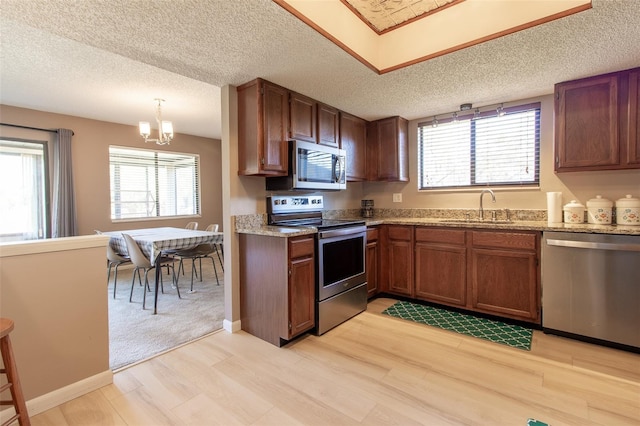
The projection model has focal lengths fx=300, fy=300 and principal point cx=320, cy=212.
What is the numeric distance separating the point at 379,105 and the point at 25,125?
15.4 feet

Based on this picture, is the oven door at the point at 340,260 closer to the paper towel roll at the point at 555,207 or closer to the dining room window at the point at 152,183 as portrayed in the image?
the paper towel roll at the point at 555,207

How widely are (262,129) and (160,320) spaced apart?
2.09 meters

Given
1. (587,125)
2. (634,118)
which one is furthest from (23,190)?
(634,118)

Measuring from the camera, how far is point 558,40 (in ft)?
6.45

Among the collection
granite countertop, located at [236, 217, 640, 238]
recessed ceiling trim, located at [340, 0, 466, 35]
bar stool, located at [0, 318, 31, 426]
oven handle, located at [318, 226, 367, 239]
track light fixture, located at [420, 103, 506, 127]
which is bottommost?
bar stool, located at [0, 318, 31, 426]

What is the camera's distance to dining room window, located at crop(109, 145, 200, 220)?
507cm

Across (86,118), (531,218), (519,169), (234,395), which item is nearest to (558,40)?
(519,169)

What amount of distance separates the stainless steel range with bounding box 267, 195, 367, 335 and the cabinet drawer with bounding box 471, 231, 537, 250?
107 centimetres

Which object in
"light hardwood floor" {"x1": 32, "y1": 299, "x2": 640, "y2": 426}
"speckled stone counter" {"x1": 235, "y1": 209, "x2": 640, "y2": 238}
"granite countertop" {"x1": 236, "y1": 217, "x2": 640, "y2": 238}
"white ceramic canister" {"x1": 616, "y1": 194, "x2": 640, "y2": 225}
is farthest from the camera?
"white ceramic canister" {"x1": 616, "y1": 194, "x2": 640, "y2": 225}

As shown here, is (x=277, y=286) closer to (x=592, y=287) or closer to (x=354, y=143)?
(x=354, y=143)

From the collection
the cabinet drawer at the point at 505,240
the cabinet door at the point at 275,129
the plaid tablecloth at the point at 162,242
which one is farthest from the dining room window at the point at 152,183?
the cabinet drawer at the point at 505,240

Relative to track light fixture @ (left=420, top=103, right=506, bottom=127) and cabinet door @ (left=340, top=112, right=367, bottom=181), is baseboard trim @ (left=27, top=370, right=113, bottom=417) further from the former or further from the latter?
track light fixture @ (left=420, top=103, right=506, bottom=127)

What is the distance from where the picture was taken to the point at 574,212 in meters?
2.69

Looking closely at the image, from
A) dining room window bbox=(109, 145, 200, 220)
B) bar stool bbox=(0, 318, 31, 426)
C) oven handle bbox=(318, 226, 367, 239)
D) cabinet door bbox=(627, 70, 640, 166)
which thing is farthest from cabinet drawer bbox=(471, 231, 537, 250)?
dining room window bbox=(109, 145, 200, 220)
